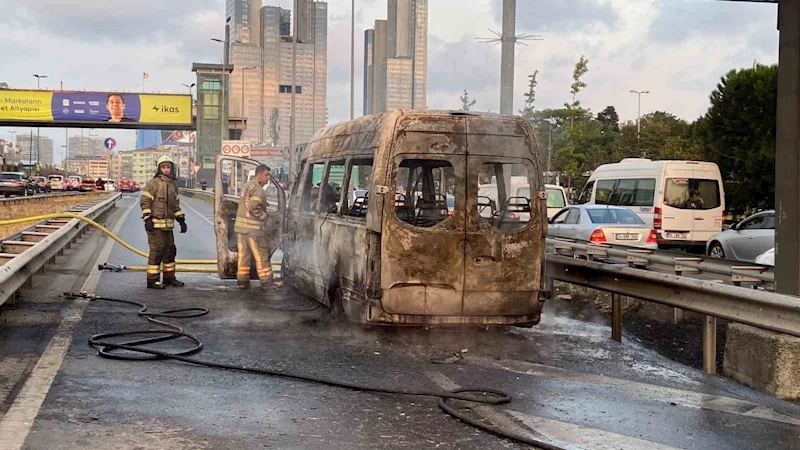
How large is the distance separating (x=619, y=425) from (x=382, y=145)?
358 centimetres

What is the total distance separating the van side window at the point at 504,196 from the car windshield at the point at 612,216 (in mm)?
8469

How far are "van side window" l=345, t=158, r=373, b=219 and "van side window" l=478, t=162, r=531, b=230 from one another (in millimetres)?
1082

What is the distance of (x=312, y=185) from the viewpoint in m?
10.5

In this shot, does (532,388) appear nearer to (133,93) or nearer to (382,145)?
(382,145)

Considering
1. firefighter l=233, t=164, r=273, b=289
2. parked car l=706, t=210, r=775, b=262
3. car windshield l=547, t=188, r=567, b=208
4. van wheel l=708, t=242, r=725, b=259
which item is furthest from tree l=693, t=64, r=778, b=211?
firefighter l=233, t=164, r=273, b=289

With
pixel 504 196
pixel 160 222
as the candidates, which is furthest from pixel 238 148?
pixel 504 196

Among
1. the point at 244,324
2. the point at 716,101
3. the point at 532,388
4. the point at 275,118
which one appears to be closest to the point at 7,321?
the point at 244,324

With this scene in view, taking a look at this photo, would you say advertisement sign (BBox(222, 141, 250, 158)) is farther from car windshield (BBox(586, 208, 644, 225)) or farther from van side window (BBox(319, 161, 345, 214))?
van side window (BBox(319, 161, 345, 214))

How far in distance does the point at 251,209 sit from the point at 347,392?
587cm

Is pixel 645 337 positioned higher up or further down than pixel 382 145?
further down

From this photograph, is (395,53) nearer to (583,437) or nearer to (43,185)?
(583,437)

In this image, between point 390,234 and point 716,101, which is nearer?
point 390,234

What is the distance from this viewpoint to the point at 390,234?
7961 millimetres

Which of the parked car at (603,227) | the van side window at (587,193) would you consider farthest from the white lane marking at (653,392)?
the van side window at (587,193)
